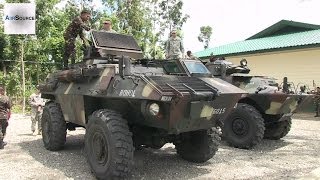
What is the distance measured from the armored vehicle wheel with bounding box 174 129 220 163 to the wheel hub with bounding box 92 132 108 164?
5.06ft

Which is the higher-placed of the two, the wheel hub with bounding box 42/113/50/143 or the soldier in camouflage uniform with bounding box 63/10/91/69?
the soldier in camouflage uniform with bounding box 63/10/91/69

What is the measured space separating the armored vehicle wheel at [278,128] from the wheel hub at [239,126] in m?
1.29

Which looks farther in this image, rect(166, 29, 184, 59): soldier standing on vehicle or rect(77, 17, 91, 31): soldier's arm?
rect(166, 29, 184, 59): soldier standing on vehicle

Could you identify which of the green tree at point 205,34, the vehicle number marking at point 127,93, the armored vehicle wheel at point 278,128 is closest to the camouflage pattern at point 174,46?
the armored vehicle wheel at point 278,128

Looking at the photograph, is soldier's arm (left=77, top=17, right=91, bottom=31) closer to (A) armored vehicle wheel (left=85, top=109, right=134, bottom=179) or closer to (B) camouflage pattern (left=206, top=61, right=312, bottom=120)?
(A) armored vehicle wheel (left=85, top=109, right=134, bottom=179)

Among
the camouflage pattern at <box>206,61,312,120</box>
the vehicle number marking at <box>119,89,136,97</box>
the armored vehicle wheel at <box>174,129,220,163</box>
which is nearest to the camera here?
the vehicle number marking at <box>119,89,136,97</box>

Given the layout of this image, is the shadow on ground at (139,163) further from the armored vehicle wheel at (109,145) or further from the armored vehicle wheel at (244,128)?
the armored vehicle wheel at (244,128)

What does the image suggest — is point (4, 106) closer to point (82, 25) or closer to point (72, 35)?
point (72, 35)

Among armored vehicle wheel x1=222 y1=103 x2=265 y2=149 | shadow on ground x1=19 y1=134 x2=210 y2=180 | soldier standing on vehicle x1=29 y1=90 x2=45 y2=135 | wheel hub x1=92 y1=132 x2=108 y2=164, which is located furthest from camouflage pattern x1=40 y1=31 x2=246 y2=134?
soldier standing on vehicle x1=29 y1=90 x2=45 y2=135

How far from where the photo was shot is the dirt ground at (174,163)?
6594 millimetres

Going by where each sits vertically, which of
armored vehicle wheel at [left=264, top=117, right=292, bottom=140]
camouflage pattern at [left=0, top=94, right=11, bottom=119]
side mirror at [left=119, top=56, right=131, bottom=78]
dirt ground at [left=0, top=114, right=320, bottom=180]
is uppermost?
side mirror at [left=119, top=56, right=131, bottom=78]

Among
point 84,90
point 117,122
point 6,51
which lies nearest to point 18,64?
point 6,51

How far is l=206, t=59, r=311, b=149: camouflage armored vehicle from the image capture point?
28.9 ft

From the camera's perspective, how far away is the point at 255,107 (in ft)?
30.5
